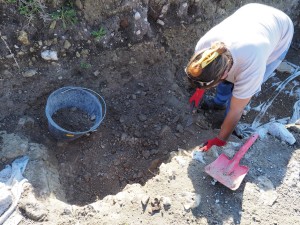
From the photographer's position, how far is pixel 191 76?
2.16 metres

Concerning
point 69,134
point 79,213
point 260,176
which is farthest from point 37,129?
point 260,176

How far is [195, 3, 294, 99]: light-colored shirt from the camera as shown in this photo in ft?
7.28

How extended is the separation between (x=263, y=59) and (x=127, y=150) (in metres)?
1.39

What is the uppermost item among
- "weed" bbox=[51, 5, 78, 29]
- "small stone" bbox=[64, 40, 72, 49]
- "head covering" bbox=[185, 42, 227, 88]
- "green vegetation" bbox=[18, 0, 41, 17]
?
"head covering" bbox=[185, 42, 227, 88]

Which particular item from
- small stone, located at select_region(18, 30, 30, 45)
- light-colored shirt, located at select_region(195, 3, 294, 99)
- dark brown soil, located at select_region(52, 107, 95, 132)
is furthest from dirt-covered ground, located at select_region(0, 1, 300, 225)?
light-colored shirt, located at select_region(195, 3, 294, 99)

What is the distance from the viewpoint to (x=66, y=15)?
121 inches

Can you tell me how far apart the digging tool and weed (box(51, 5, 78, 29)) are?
5.67 ft

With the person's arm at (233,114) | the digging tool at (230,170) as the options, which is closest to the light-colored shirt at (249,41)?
the person's arm at (233,114)

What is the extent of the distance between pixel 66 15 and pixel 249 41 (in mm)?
1663

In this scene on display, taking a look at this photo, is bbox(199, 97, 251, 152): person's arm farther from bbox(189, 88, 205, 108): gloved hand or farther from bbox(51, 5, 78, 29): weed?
bbox(51, 5, 78, 29): weed

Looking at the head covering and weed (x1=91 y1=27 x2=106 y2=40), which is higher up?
the head covering

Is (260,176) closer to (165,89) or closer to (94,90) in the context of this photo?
(165,89)

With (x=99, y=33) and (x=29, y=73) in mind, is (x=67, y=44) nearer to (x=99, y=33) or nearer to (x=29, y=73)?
(x=99, y=33)

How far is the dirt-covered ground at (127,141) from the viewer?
244 centimetres
